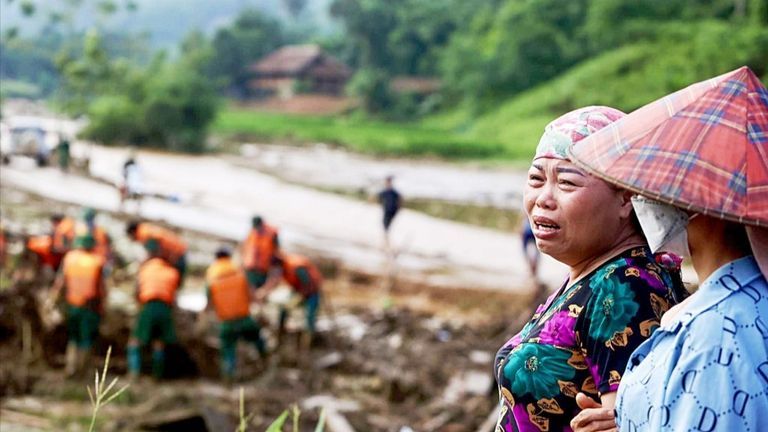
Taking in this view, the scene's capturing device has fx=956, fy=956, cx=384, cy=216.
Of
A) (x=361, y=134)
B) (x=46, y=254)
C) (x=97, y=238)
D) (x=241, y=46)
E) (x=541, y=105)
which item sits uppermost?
(x=241, y=46)

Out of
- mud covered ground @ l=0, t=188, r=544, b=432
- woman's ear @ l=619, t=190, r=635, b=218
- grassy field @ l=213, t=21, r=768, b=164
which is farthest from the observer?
grassy field @ l=213, t=21, r=768, b=164

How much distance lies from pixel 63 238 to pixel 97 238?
816mm

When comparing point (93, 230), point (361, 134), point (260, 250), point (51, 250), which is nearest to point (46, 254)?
point (51, 250)

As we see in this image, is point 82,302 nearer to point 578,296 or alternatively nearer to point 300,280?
point 300,280

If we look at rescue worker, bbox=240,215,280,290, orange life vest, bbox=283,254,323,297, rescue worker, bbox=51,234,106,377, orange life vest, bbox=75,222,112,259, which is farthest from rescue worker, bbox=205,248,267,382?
orange life vest, bbox=75,222,112,259

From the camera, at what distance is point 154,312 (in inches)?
338

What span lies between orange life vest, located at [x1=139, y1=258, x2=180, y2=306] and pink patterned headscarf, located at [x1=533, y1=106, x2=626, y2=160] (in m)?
6.90

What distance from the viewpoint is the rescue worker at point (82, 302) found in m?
8.75

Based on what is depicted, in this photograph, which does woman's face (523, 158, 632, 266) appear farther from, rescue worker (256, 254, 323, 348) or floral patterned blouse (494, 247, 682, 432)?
rescue worker (256, 254, 323, 348)

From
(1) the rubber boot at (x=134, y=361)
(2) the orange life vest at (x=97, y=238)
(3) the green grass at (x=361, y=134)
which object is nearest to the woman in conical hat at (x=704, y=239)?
(1) the rubber boot at (x=134, y=361)

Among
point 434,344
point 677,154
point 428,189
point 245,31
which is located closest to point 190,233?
point 434,344

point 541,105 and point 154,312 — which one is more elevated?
point 541,105

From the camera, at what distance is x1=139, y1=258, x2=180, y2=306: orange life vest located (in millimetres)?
8547

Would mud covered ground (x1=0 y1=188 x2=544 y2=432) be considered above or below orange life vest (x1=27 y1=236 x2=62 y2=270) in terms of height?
below
